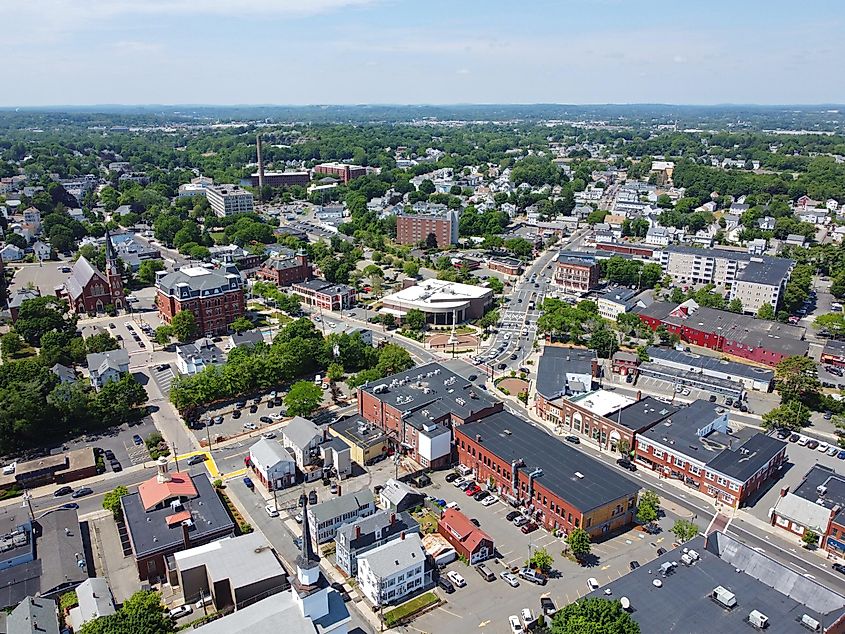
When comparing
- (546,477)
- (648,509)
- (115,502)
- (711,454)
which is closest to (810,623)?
(648,509)

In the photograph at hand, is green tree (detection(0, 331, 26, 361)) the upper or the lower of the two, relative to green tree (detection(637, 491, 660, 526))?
upper

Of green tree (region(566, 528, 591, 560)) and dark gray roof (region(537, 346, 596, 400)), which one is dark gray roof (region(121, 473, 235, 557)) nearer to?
green tree (region(566, 528, 591, 560))

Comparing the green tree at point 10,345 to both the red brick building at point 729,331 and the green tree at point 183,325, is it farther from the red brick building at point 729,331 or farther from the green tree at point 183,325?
the red brick building at point 729,331

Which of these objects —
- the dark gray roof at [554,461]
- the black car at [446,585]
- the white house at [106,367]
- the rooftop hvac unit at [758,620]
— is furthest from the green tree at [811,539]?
the white house at [106,367]

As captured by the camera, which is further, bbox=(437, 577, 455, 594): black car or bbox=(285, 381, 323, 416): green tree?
bbox=(285, 381, 323, 416): green tree

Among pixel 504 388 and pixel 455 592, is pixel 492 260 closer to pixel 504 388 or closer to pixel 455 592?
pixel 504 388

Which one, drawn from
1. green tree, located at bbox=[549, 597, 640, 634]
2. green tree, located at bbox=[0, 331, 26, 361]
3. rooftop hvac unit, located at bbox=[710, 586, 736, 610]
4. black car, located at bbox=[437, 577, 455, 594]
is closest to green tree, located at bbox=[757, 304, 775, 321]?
rooftop hvac unit, located at bbox=[710, 586, 736, 610]

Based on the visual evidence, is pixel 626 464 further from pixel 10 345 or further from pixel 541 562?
pixel 10 345
